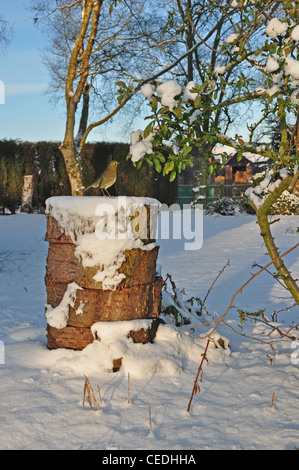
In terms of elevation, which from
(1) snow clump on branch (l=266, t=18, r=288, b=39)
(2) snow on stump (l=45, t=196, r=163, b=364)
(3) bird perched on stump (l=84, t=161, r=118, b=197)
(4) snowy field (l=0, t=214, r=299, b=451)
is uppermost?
(1) snow clump on branch (l=266, t=18, r=288, b=39)

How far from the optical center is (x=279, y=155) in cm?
284

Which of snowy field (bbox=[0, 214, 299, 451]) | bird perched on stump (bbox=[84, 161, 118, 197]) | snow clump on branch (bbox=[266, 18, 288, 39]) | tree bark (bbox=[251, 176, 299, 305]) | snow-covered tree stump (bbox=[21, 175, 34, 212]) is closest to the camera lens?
snowy field (bbox=[0, 214, 299, 451])

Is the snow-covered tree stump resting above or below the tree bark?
above

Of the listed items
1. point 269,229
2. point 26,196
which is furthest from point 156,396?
point 26,196

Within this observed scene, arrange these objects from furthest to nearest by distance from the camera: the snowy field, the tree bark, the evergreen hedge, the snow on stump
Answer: the evergreen hedge, the tree bark, the snow on stump, the snowy field

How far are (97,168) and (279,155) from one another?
16.6 m

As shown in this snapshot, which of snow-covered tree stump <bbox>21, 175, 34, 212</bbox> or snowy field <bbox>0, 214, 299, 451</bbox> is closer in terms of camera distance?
snowy field <bbox>0, 214, 299, 451</bbox>

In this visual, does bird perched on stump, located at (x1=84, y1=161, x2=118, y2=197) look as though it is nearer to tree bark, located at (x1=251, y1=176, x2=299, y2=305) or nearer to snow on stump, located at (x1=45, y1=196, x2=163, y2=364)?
snow on stump, located at (x1=45, y1=196, x2=163, y2=364)

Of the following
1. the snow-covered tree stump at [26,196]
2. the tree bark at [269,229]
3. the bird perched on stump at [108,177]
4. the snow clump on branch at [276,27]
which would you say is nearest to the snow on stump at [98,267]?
the bird perched on stump at [108,177]

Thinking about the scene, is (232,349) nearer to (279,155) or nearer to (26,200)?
(279,155)

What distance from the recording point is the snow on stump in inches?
117

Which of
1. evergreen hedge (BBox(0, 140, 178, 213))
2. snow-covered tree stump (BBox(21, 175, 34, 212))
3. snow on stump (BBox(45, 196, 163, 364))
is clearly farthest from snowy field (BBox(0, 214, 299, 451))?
snow-covered tree stump (BBox(21, 175, 34, 212))

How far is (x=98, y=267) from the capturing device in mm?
2967

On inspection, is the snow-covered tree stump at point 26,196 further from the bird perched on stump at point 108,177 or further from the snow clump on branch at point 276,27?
the snow clump on branch at point 276,27
